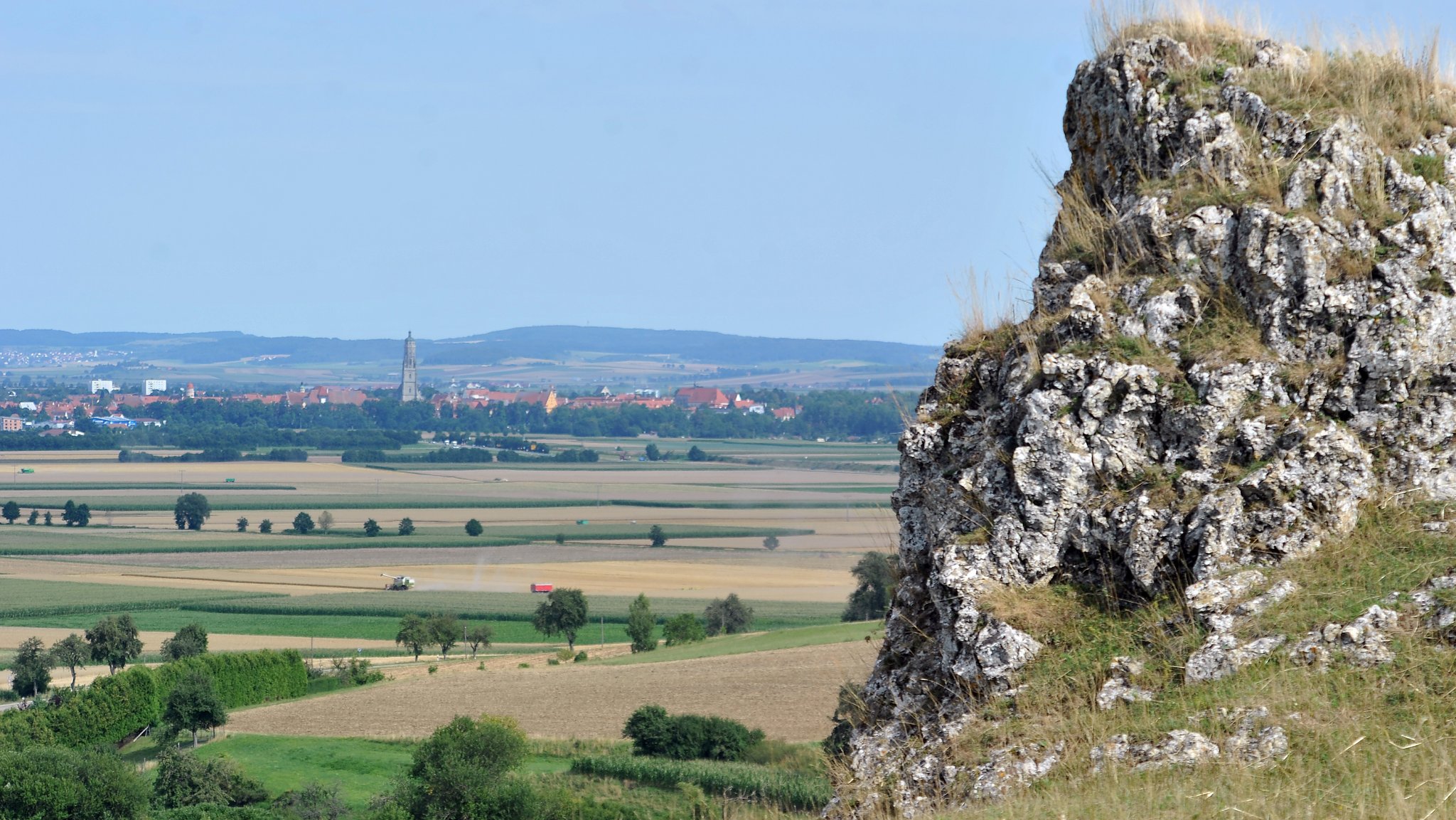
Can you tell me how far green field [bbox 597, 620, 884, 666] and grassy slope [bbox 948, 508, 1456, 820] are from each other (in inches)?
2042

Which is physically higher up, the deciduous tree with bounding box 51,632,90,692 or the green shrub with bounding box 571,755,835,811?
the green shrub with bounding box 571,755,835,811

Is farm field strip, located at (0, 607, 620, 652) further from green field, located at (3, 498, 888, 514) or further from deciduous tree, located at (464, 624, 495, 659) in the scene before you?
green field, located at (3, 498, 888, 514)

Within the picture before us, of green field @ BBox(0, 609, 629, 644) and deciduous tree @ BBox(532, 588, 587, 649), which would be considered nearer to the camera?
deciduous tree @ BBox(532, 588, 587, 649)

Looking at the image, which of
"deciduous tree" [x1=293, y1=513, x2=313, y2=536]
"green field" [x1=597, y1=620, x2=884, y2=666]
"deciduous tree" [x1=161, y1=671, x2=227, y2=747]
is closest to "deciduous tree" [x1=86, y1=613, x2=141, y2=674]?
"deciduous tree" [x1=161, y1=671, x2=227, y2=747]

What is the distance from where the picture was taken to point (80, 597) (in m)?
92.1

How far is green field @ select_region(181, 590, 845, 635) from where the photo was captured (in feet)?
287

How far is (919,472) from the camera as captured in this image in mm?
10797

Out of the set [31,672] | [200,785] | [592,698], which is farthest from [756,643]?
[31,672]

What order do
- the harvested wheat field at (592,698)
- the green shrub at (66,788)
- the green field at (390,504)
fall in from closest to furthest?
the green shrub at (66,788) → the harvested wheat field at (592,698) → the green field at (390,504)

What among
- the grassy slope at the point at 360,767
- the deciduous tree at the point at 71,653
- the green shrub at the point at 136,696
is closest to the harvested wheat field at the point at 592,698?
the grassy slope at the point at 360,767

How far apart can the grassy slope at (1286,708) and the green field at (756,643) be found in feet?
170

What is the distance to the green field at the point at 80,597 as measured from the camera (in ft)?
285

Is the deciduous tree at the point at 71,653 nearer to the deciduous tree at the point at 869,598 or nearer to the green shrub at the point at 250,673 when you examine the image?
the green shrub at the point at 250,673

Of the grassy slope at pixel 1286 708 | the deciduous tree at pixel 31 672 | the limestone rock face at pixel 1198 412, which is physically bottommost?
the deciduous tree at pixel 31 672
